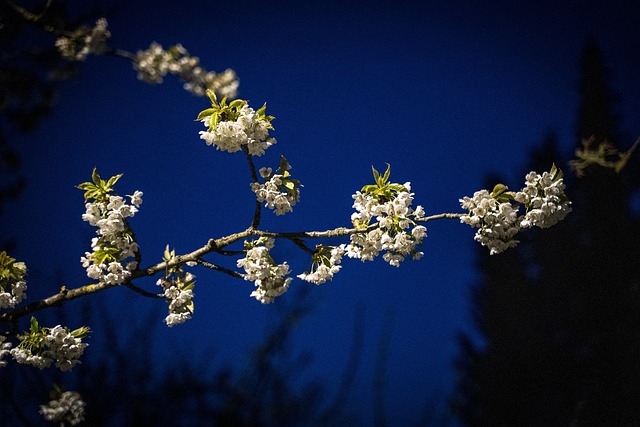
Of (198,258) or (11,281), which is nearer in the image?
(198,258)

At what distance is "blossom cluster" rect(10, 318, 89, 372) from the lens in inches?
59.7

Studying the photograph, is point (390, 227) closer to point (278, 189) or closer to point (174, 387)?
point (278, 189)

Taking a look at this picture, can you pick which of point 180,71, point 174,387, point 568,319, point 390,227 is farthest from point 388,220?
point 568,319

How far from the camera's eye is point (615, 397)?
713 centimetres

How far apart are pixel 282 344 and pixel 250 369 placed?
427 mm

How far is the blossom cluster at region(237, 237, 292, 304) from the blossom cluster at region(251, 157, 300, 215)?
0.13 metres

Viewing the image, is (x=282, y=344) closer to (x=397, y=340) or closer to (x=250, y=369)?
(x=250, y=369)

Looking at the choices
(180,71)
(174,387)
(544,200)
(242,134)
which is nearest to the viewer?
(242,134)

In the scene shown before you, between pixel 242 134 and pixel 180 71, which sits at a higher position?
pixel 180 71

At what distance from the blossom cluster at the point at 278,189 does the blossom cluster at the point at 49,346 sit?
0.84 meters

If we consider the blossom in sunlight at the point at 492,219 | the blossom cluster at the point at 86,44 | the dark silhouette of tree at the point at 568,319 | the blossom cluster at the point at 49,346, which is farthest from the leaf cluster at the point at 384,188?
the dark silhouette of tree at the point at 568,319

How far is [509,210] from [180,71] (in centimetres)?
238

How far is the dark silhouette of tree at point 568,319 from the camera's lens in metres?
7.45

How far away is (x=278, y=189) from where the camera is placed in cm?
142
